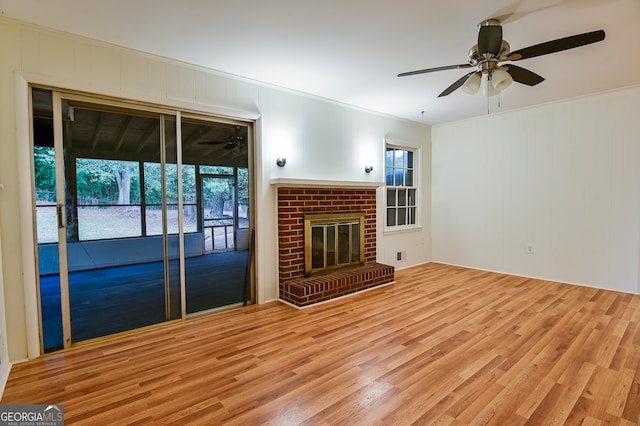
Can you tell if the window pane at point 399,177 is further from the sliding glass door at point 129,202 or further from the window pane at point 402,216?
the sliding glass door at point 129,202

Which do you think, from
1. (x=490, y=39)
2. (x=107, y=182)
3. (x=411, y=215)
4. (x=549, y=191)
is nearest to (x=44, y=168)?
(x=107, y=182)

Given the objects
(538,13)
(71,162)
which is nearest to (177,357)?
(71,162)

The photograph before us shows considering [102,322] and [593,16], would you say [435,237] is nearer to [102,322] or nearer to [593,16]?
[593,16]

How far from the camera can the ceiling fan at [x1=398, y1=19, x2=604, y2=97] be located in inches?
82.6

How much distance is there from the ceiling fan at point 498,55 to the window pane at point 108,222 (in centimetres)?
297

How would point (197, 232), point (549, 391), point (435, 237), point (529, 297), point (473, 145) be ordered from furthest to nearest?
point (435, 237) < point (473, 145) < point (529, 297) < point (197, 232) < point (549, 391)

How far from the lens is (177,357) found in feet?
8.20

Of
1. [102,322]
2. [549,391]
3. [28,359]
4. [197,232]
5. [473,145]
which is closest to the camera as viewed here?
[549,391]

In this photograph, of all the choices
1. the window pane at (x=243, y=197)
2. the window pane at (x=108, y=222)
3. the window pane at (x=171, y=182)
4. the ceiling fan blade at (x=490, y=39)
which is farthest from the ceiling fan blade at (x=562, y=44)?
the window pane at (x=108, y=222)

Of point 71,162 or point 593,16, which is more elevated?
point 593,16

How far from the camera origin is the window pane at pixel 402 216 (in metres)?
5.58

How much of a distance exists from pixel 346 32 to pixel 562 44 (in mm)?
1496

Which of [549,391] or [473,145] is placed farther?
[473,145]

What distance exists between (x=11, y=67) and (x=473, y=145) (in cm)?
571
